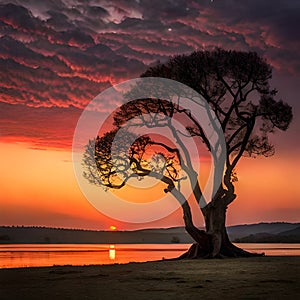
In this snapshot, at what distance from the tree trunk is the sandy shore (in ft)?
40.2

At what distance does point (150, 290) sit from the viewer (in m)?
20.0

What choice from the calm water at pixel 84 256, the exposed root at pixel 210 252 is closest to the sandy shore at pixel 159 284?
the exposed root at pixel 210 252

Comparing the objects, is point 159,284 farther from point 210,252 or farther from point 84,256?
point 84,256

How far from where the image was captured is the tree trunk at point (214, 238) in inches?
1624

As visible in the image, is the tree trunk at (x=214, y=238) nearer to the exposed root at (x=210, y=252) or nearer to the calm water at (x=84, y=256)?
the exposed root at (x=210, y=252)

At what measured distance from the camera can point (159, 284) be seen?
22.0 m

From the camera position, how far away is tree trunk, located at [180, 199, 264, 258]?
41.2 metres

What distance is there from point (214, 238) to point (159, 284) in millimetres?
19885

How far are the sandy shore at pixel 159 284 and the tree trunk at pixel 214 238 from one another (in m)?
12.3

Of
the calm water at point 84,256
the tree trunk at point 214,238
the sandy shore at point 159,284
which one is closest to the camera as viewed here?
the sandy shore at point 159,284

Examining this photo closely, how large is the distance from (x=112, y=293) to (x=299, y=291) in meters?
5.92

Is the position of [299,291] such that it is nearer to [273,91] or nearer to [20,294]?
[20,294]

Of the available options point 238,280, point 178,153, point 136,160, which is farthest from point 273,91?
point 238,280

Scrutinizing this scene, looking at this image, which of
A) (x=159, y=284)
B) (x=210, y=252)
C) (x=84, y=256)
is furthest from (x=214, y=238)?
(x=84, y=256)
